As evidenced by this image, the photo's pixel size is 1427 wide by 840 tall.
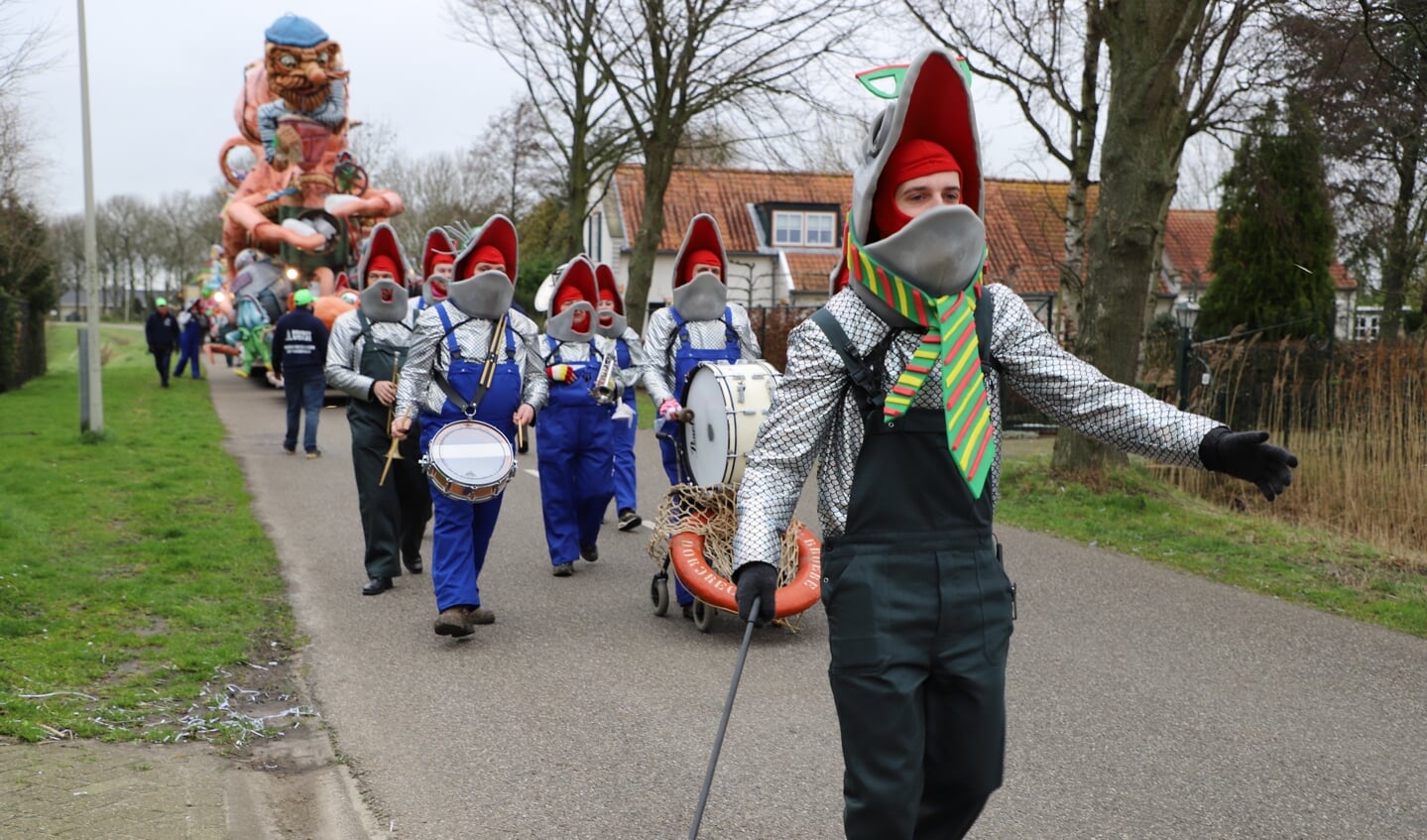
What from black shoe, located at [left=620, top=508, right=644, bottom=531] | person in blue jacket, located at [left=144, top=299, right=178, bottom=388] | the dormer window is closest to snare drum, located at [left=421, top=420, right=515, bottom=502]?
black shoe, located at [left=620, top=508, right=644, bottom=531]

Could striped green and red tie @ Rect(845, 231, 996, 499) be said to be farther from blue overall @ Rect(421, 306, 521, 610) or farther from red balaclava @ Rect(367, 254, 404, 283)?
red balaclava @ Rect(367, 254, 404, 283)

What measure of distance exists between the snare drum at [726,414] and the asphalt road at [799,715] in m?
0.92

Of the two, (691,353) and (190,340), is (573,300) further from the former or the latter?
(190,340)

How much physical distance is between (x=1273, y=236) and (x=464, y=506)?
20.7 meters

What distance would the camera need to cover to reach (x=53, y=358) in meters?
43.2

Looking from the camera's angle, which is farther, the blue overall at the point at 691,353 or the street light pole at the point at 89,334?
the street light pole at the point at 89,334

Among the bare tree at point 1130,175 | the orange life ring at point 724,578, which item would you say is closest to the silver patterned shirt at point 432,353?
the orange life ring at point 724,578

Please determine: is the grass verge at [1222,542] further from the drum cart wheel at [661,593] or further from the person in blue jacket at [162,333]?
the person in blue jacket at [162,333]

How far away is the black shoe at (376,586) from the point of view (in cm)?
816

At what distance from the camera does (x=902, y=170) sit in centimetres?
316

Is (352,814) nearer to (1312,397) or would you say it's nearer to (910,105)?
(910,105)

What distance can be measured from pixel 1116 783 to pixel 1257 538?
5.97 m

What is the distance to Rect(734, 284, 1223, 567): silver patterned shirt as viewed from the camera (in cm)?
311

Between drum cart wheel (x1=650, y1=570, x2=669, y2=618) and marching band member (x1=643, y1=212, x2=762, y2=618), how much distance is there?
3.05 ft
